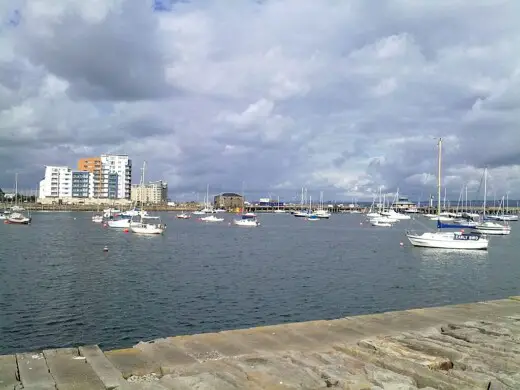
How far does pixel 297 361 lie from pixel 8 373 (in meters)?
6.06

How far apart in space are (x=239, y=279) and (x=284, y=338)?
22055 mm

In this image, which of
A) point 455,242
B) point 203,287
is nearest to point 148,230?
point 455,242

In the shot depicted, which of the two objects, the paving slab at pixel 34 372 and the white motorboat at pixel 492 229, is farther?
the white motorboat at pixel 492 229

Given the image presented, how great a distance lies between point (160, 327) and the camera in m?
21.2

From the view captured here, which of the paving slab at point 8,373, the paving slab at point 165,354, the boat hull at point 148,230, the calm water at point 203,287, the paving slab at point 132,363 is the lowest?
the calm water at point 203,287

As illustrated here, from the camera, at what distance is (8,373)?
9.84m

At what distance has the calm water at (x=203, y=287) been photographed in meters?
21.8

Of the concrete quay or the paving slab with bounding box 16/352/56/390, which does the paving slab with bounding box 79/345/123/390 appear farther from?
the paving slab with bounding box 16/352/56/390

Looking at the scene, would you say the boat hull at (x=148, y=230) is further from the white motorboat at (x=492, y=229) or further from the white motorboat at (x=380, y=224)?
the white motorboat at (x=380, y=224)

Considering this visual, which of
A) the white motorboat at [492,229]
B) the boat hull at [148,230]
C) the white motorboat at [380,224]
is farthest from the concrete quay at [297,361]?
the white motorboat at [380,224]

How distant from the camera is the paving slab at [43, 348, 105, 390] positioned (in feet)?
30.3

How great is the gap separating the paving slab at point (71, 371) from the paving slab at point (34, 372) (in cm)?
10

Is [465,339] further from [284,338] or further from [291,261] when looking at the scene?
[291,261]

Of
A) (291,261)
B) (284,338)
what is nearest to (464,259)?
(291,261)
